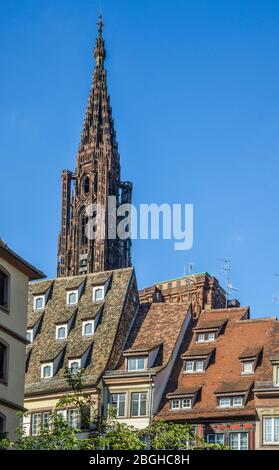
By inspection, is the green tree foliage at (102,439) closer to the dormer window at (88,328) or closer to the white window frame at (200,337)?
the white window frame at (200,337)

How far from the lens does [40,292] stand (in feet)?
282

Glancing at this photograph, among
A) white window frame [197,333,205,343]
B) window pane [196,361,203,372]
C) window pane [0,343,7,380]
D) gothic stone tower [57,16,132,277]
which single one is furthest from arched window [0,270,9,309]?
gothic stone tower [57,16,132,277]

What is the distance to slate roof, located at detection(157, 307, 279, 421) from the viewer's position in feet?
238

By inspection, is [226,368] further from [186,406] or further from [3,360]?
[3,360]

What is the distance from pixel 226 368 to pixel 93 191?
73.1m

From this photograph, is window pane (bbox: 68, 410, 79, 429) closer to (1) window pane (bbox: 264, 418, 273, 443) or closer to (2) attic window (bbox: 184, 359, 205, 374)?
(2) attic window (bbox: 184, 359, 205, 374)

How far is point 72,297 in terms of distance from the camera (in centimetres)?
8475

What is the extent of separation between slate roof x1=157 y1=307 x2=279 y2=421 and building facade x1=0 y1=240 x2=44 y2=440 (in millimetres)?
16510

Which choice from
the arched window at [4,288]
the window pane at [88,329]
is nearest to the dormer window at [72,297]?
the window pane at [88,329]

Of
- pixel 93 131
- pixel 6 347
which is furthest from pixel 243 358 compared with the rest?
pixel 93 131

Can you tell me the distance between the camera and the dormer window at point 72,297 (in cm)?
8431

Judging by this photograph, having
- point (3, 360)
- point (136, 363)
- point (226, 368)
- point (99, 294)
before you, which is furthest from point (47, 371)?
point (3, 360)
